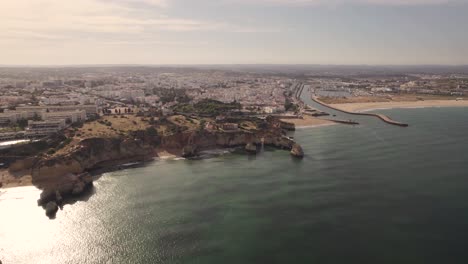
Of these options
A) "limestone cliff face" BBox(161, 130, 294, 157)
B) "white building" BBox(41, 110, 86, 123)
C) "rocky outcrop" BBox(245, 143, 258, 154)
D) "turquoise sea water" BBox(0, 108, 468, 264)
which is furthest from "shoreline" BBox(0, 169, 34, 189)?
"rocky outcrop" BBox(245, 143, 258, 154)

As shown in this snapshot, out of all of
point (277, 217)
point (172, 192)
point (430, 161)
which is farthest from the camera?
point (430, 161)

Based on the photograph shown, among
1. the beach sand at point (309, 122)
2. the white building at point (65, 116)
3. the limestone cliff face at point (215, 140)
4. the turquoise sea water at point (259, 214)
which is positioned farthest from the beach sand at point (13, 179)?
the beach sand at point (309, 122)

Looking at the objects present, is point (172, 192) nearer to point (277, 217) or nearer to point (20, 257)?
point (277, 217)

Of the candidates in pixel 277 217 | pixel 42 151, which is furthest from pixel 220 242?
pixel 42 151

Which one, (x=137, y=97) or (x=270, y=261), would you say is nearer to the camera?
(x=270, y=261)

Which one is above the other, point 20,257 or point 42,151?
point 42,151

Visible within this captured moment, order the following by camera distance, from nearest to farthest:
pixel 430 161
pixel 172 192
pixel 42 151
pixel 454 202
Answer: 1. pixel 454 202
2. pixel 172 192
3. pixel 42 151
4. pixel 430 161

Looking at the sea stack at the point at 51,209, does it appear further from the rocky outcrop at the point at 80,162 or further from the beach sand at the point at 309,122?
the beach sand at the point at 309,122
